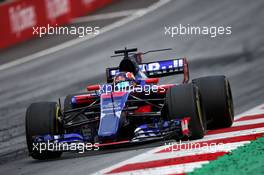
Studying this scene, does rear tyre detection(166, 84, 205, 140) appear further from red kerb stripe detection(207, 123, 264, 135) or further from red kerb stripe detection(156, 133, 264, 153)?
red kerb stripe detection(207, 123, 264, 135)

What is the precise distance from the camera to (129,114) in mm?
12422

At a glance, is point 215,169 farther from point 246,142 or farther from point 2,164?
point 2,164

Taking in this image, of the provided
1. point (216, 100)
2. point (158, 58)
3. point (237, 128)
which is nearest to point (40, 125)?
point (216, 100)

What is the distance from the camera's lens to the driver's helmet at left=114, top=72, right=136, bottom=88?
13109 millimetres

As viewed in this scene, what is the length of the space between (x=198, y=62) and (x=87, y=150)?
32.7ft

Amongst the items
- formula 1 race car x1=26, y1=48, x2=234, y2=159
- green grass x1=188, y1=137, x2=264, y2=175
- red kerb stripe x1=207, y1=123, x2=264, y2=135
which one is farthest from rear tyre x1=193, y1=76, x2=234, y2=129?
green grass x1=188, y1=137, x2=264, y2=175

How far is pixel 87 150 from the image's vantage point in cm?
1234

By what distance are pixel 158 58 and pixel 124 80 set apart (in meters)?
10.2

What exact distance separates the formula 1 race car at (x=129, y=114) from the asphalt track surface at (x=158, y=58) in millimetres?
321

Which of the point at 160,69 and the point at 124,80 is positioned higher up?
the point at 160,69

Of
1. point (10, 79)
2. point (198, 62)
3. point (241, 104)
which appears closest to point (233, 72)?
point (198, 62)

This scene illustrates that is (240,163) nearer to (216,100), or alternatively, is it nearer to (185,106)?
(185,106)

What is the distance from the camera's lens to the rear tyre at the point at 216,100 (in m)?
13.3

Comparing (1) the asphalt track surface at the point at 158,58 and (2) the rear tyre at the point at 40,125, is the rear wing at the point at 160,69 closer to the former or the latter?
(1) the asphalt track surface at the point at 158,58
